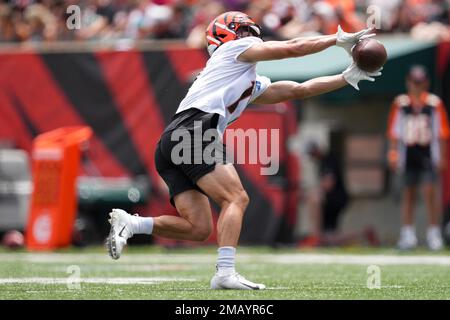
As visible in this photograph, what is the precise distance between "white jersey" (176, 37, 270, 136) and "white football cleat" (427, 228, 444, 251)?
5.70 m

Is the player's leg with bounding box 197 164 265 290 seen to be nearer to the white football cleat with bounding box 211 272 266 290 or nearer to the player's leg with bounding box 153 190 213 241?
the white football cleat with bounding box 211 272 266 290

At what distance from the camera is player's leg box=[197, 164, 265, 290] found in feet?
21.3

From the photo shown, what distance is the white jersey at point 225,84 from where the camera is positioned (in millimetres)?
6777

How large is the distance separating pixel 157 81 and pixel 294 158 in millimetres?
2099

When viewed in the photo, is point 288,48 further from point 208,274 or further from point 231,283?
point 208,274

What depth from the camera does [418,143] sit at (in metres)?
12.5

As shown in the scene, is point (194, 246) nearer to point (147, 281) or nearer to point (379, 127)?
point (379, 127)

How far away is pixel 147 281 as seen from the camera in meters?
7.49

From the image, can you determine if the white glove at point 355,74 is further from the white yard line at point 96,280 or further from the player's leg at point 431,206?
the player's leg at point 431,206

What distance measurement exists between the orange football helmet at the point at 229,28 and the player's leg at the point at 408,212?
5.73m

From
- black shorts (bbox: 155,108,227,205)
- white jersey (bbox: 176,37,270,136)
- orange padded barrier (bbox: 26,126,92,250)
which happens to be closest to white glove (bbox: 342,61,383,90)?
white jersey (bbox: 176,37,270,136)

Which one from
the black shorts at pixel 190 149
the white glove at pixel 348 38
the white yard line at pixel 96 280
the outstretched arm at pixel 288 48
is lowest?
the white yard line at pixel 96 280

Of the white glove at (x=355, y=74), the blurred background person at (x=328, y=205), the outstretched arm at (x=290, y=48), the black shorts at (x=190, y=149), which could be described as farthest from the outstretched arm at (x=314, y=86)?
the blurred background person at (x=328, y=205)
